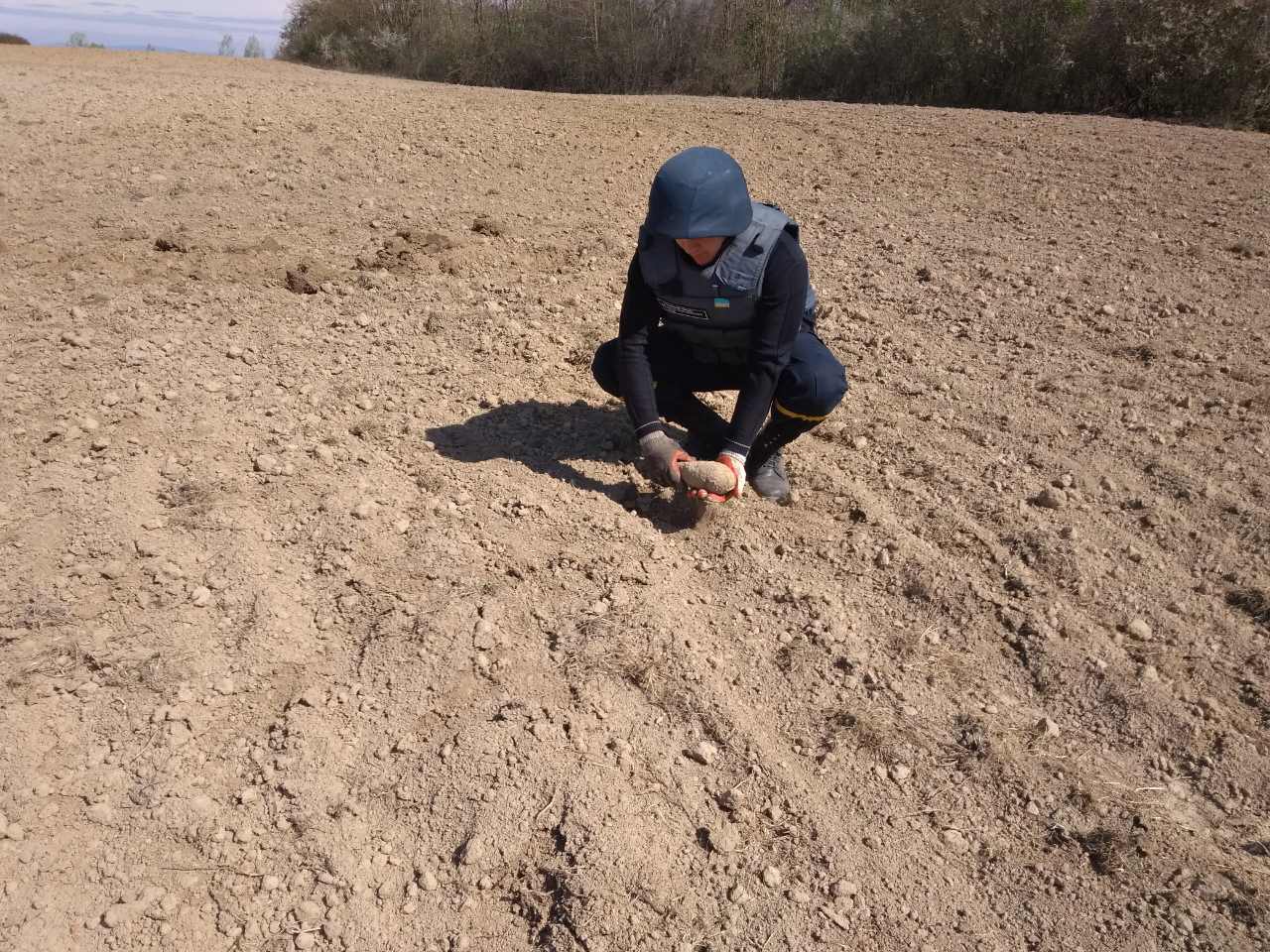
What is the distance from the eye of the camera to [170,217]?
5070 mm

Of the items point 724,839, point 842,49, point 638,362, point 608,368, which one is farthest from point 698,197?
point 842,49

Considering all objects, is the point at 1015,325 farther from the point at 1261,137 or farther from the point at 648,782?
the point at 1261,137

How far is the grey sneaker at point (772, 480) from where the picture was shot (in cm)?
338

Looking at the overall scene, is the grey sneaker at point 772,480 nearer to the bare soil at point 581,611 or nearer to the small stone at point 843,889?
the bare soil at point 581,611

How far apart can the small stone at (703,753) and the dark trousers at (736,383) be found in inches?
45.8

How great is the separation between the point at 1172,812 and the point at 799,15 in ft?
40.9

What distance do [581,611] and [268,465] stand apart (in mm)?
1230

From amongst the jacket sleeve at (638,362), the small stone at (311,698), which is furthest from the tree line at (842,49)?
the small stone at (311,698)

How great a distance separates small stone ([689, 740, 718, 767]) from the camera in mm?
2436

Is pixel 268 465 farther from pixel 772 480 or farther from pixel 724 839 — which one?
pixel 724 839

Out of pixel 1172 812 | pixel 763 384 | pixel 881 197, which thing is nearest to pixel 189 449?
pixel 763 384

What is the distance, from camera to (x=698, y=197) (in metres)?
2.57

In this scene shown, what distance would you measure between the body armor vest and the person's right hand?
0.36 m

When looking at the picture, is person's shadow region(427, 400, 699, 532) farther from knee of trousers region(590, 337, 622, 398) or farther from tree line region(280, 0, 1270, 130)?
tree line region(280, 0, 1270, 130)
